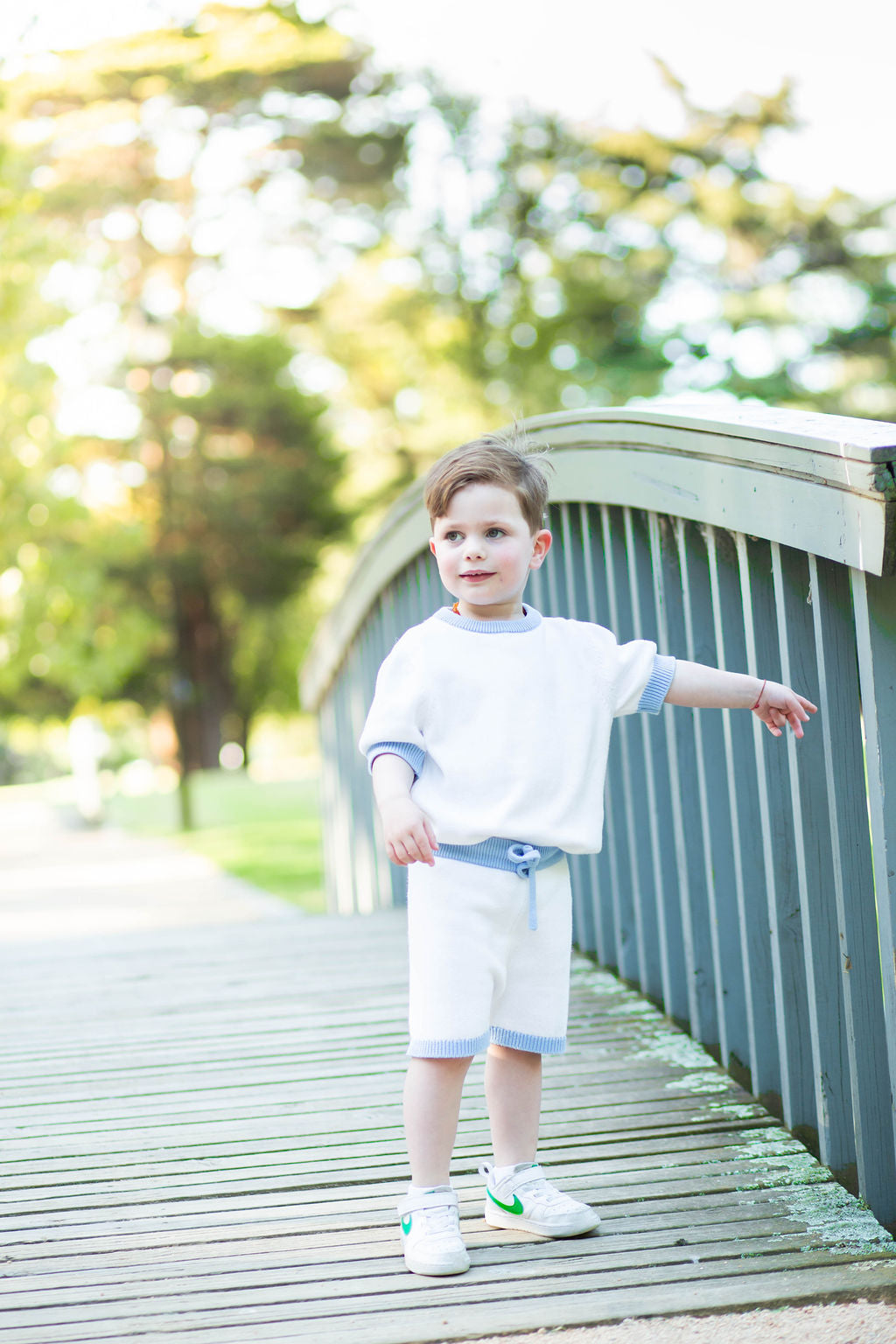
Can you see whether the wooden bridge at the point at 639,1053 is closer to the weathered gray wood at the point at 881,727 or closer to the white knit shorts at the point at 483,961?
the weathered gray wood at the point at 881,727

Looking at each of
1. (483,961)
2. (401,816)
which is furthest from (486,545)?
(483,961)

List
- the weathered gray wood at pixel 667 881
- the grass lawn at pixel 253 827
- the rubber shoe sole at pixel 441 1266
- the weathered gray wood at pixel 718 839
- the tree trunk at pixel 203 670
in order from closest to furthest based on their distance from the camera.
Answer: the rubber shoe sole at pixel 441 1266, the weathered gray wood at pixel 718 839, the weathered gray wood at pixel 667 881, the grass lawn at pixel 253 827, the tree trunk at pixel 203 670

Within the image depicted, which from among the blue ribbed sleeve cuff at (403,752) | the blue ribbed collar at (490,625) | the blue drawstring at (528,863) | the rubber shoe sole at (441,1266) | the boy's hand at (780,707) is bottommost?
the rubber shoe sole at (441,1266)

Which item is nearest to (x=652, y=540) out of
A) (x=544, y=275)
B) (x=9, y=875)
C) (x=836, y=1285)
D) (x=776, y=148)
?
(x=836, y=1285)

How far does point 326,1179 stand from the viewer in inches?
82.4

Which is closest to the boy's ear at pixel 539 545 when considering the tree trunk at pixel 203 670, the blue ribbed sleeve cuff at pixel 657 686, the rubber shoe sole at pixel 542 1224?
the blue ribbed sleeve cuff at pixel 657 686

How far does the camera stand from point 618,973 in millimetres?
3047

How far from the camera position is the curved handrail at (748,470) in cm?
162

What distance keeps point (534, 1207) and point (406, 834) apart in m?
0.56

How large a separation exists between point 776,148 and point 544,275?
11.4 ft

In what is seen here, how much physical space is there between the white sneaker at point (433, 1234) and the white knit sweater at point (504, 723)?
486mm

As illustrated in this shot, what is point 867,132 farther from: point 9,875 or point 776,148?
point 9,875

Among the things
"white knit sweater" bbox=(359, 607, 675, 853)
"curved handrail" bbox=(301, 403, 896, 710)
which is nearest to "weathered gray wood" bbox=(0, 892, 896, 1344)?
"white knit sweater" bbox=(359, 607, 675, 853)

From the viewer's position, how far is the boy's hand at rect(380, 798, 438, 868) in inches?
70.2
